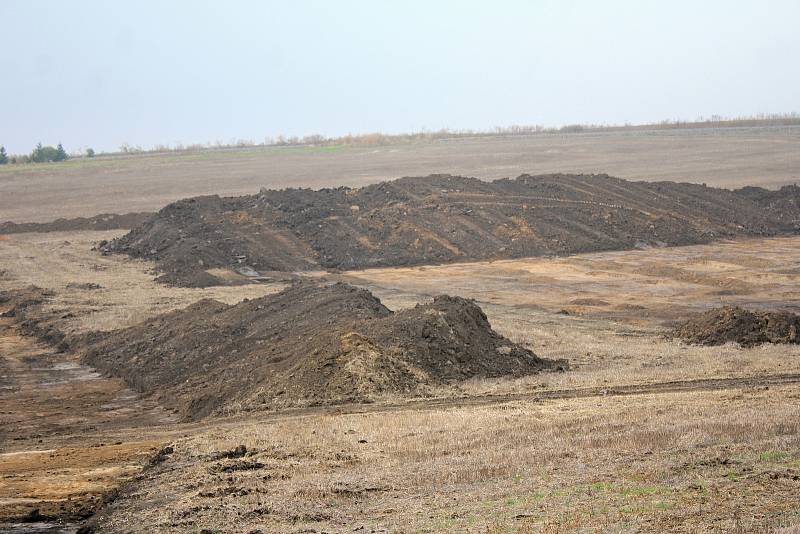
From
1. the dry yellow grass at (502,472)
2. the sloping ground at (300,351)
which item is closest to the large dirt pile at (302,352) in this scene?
the sloping ground at (300,351)

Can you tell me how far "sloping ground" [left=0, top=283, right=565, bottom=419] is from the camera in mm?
19000

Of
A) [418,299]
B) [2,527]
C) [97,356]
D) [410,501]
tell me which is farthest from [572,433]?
[418,299]

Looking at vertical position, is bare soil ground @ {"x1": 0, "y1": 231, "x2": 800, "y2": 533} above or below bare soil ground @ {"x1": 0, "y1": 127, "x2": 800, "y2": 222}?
below

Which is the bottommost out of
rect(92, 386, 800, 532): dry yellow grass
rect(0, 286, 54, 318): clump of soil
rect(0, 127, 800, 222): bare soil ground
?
rect(0, 286, 54, 318): clump of soil

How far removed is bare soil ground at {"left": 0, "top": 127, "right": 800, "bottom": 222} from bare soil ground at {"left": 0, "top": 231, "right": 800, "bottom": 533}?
45.4 m

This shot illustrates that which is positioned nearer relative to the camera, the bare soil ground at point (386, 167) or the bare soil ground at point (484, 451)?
the bare soil ground at point (484, 451)

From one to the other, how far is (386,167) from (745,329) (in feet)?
219

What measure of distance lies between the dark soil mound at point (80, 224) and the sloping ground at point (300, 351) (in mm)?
29153

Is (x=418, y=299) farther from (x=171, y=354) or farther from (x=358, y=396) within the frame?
(x=358, y=396)

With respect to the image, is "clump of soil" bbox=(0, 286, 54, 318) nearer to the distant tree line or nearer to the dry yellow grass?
the dry yellow grass

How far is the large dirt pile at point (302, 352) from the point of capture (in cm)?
1902

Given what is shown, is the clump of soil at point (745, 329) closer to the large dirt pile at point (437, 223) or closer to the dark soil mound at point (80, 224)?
→ the large dirt pile at point (437, 223)

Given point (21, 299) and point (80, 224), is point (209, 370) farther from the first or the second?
point (80, 224)

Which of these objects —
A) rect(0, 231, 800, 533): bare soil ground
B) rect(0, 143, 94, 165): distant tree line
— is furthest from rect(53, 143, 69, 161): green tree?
rect(0, 231, 800, 533): bare soil ground
